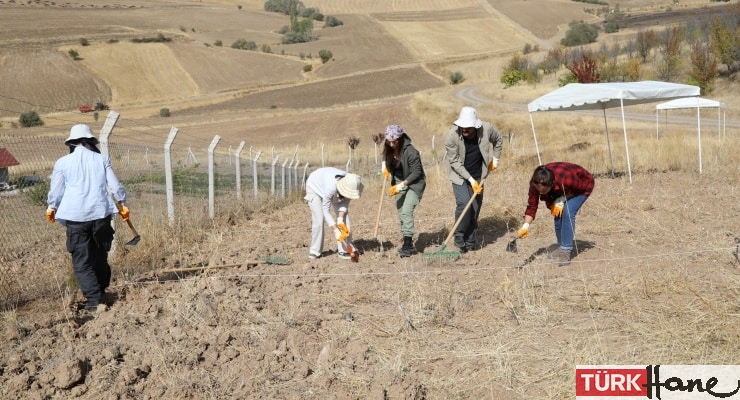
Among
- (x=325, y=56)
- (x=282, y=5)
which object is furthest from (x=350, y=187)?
(x=282, y=5)

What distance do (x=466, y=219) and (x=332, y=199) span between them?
5.16 ft

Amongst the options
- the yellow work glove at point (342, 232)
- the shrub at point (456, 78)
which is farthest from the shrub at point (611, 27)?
the yellow work glove at point (342, 232)

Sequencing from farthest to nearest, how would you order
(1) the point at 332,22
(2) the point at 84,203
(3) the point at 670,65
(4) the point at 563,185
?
1. (1) the point at 332,22
2. (3) the point at 670,65
3. (4) the point at 563,185
4. (2) the point at 84,203

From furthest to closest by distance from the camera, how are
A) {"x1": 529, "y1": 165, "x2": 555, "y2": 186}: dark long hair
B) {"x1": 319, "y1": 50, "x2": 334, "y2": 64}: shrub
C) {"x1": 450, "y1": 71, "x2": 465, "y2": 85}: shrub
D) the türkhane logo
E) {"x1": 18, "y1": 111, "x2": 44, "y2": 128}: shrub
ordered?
{"x1": 319, "y1": 50, "x2": 334, "y2": 64}: shrub < {"x1": 450, "y1": 71, "x2": 465, "y2": 85}: shrub < {"x1": 18, "y1": 111, "x2": 44, "y2": 128}: shrub < {"x1": 529, "y1": 165, "x2": 555, "y2": 186}: dark long hair < the türkhane logo

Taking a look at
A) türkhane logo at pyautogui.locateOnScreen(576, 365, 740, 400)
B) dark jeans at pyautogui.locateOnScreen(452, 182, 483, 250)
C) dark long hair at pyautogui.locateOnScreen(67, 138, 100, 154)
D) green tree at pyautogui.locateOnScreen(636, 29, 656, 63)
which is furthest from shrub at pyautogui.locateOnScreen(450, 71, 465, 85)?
türkhane logo at pyautogui.locateOnScreen(576, 365, 740, 400)

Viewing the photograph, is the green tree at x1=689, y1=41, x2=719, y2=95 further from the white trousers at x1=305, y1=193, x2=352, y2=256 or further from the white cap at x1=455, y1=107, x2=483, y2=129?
the white trousers at x1=305, y1=193, x2=352, y2=256

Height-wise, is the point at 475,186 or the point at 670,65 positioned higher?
the point at 475,186

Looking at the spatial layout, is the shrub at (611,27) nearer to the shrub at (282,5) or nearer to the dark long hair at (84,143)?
the shrub at (282,5)

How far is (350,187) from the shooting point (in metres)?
7.36

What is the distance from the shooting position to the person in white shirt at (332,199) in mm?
7363

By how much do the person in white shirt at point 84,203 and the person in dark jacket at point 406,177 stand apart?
3.06 metres

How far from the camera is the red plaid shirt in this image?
6.75m

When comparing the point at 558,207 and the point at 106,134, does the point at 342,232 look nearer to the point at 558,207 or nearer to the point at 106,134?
the point at 558,207

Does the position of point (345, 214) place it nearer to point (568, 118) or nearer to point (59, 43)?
point (568, 118)
